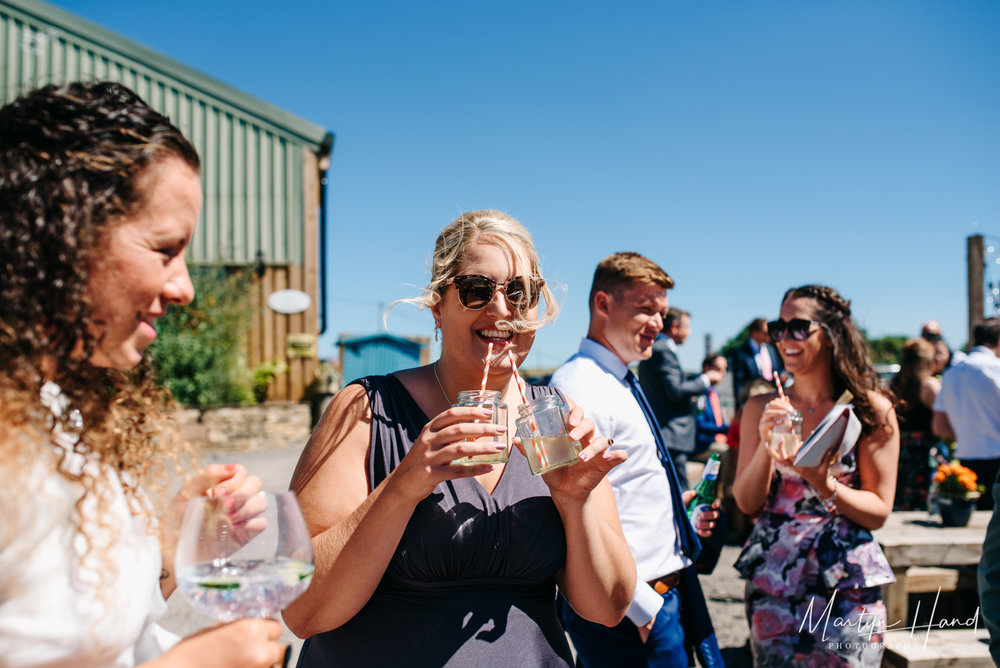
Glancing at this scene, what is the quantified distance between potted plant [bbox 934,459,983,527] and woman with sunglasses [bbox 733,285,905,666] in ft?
7.03

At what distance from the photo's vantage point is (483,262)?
2084 millimetres

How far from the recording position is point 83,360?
1076mm

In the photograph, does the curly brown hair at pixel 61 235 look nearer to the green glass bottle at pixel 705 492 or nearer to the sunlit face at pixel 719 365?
the green glass bottle at pixel 705 492

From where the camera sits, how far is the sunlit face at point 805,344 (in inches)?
121

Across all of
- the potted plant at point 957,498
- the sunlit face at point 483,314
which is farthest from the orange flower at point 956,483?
the sunlit face at point 483,314

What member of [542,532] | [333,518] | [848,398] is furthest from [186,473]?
[848,398]

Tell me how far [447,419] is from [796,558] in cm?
201

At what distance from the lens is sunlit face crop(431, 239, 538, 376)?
2057mm

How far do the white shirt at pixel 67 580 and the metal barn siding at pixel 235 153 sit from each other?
13.0 meters

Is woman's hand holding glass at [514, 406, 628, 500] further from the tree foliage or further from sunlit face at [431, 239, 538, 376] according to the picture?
the tree foliage

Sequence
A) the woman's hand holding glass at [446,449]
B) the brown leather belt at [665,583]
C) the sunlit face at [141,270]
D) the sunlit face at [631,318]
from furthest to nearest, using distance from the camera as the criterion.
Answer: the sunlit face at [631,318]
the brown leather belt at [665,583]
the woman's hand holding glass at [446,449]
the sunlit face at [141,270]

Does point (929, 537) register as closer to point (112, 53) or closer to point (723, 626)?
point (723, 626)

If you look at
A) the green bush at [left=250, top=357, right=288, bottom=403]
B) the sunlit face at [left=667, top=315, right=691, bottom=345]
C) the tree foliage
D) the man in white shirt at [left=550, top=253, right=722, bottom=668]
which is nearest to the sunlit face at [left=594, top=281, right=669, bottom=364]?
the man in white shirt at [left=550, top=253, right=722, bottom=668]

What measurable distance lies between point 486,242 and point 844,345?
1.96 meters
